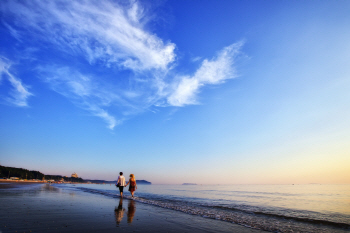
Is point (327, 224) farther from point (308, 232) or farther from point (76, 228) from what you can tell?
point (76, 228)

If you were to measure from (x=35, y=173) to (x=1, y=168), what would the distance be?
56982 millimetres

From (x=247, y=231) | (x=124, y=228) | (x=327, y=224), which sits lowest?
(x=327, y=224)

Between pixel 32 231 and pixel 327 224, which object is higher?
pixel 32 231

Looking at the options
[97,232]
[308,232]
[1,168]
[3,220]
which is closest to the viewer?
[97,232]

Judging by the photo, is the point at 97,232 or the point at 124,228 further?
the point at 124,228

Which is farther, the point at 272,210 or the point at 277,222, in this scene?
the point at 272,210

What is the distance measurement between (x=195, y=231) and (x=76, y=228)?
15.8ft

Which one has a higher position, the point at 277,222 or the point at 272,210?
the point at 277,222

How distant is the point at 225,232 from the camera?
324 inches

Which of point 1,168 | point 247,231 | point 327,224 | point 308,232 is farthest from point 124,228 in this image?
point 1,168

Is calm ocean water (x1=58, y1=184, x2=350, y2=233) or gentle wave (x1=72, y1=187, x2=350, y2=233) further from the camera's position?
calm ocean water (x1=58, y1=184, x2=350, y2=233)

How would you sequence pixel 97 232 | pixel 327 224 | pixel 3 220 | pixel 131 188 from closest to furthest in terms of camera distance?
pixel 97 232, pixel 3 220, pixel 327 224, pixel 131 188

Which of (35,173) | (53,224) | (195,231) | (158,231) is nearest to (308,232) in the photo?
(195,231)

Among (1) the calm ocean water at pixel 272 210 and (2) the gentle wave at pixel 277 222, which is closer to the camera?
(2) the gentle wave at pixel 277 222
